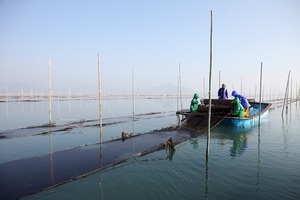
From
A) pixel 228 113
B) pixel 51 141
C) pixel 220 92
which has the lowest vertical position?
pixel 51 141

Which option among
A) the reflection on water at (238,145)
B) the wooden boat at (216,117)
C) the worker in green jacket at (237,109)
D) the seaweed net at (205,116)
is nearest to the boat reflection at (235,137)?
the reflection on water at (238,145)

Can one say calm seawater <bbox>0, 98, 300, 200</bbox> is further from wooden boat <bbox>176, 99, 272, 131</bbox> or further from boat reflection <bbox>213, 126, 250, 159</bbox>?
wooden boat <bbox>176, 99, 272, 131</bbox>

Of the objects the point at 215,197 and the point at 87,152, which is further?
the point at 87,152

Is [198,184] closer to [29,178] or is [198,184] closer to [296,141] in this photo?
[29,178]

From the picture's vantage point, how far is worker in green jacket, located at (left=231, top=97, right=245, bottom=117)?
18125 mm

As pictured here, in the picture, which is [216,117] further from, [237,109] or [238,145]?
[238,145]

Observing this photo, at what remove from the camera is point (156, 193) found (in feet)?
23.6

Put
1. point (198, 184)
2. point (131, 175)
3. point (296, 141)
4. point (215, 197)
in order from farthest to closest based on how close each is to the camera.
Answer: point (296, 141), point (131, 175), point (198, 184), point (215, 197)

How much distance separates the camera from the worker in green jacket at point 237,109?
1812 cm

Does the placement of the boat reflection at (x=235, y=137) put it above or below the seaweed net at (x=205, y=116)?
below

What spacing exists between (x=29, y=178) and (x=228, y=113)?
16.6 meters

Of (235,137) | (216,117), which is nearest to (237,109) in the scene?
Answer: (216,117)

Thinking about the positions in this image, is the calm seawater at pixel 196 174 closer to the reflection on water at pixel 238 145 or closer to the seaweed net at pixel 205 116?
the reflection on water at pixel 238 145

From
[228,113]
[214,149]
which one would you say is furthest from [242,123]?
[214,149]
